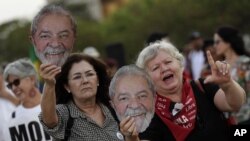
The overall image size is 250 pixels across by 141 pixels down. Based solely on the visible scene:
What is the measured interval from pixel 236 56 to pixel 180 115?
3.00m

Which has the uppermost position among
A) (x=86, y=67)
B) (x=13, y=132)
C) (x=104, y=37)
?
(x=86, y=67)

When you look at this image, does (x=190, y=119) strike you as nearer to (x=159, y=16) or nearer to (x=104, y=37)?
(x=159, y=16)

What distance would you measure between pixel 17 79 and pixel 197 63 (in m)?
5.71

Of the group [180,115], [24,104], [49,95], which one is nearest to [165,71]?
[180,115]

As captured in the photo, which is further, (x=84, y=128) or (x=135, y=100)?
(x=84, y=128)

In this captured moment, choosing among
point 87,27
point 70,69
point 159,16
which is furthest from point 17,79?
point 87,27

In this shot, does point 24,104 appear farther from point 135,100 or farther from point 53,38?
point 135,100

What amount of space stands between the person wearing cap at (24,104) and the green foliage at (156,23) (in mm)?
12954

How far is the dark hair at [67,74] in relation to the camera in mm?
4527

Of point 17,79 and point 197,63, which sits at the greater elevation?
point 17,79

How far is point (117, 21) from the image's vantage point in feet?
168

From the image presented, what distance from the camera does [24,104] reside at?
6.11 metres

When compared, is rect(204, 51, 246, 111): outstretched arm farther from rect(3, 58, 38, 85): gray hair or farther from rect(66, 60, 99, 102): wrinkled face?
rect(3, 58, 38, 85): gray hair

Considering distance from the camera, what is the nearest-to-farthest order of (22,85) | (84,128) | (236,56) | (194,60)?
(84,128) < (22,85) < (236,56) < (194,60)
